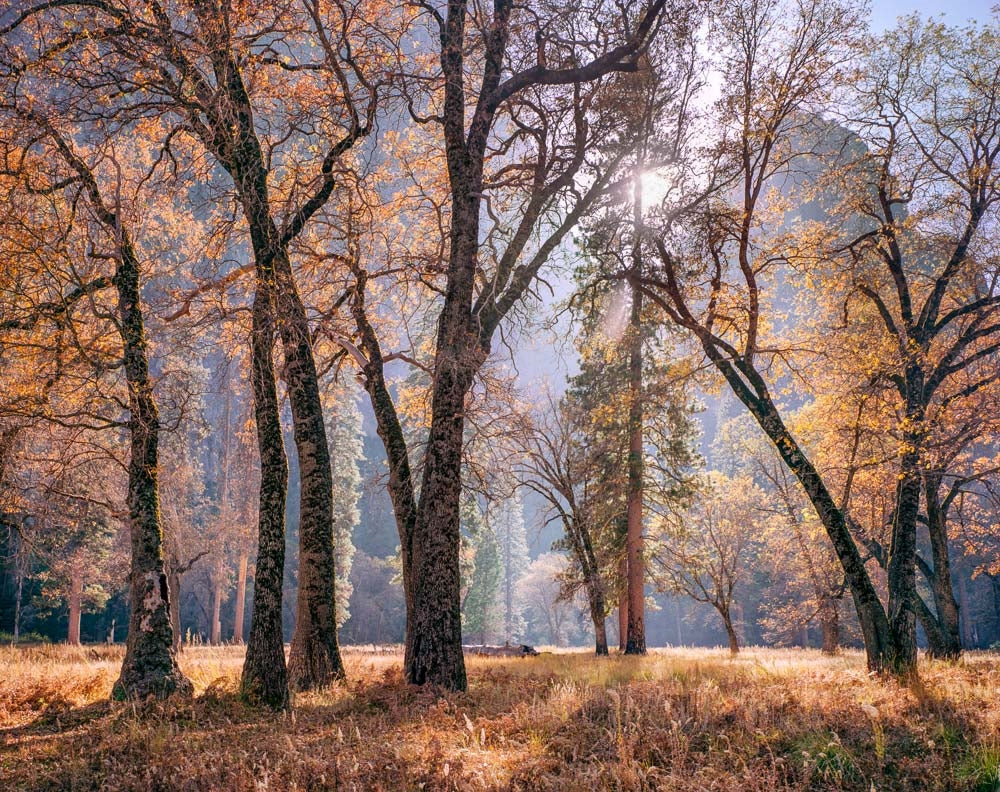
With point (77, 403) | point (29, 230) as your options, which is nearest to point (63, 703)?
point (77, 403)

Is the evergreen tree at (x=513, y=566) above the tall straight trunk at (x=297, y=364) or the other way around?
the other way around

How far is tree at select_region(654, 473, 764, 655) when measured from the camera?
68.1 feet

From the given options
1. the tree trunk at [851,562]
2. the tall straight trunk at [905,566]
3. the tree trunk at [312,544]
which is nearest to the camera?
the tree trunk at [312,544]

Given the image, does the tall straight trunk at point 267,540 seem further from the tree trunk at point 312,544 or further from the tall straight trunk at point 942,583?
the tall straight trunk at point 942,583

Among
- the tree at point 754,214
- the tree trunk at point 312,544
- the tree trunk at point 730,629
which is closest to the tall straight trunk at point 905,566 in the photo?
the tree at point 754,214

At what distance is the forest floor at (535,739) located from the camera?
14.6 ft

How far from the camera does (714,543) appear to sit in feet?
73.2

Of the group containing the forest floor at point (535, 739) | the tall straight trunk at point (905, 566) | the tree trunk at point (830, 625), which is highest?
the tall straight trunk at point (905, 566)

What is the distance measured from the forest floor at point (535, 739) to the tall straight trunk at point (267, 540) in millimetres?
391

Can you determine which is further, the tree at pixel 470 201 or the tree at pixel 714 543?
the tree at pixel 714 543

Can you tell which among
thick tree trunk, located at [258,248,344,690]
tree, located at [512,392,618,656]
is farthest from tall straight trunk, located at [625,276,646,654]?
thick tree trunk, located at [258,248,344,690]

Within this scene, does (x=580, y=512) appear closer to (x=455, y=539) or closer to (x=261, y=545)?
(x=455, y=539)

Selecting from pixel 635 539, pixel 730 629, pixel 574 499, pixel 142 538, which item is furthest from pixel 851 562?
pixel 730 629

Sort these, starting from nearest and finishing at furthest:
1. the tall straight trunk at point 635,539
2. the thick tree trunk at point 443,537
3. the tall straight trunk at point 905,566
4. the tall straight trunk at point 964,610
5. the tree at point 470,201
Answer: the thick tree trunk at point 443,537, the tree at point 470,201, the tall straight trunk at point 905,566, the tall straight trunk at point 635,539, the tall straight trunk at point 964,610
